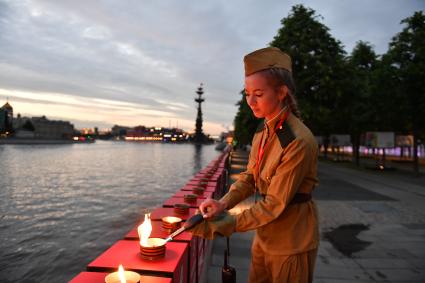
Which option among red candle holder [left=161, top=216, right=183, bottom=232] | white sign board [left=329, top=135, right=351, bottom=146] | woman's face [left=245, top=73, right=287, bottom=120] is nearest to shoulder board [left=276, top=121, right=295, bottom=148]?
woman's face [left=245, top=73, right=287, bottom=120]

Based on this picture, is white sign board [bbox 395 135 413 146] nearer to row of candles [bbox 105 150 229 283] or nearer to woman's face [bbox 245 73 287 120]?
row of candles [bbox 105 150 229 283]

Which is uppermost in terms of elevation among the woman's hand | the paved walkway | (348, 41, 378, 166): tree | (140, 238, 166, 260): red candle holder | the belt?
(348, 41, 378, 166): tree

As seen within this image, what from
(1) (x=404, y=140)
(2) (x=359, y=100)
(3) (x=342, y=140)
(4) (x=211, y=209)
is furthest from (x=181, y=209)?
(1) (x=404, y=140)

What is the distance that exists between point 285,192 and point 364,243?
23.1 ft

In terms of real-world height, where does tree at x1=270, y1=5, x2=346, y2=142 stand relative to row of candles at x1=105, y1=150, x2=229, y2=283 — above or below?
above

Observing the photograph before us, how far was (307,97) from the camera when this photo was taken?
21.6 meters

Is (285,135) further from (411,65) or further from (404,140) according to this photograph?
(404,140)

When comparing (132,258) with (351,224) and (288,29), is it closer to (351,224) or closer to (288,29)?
(351,224)

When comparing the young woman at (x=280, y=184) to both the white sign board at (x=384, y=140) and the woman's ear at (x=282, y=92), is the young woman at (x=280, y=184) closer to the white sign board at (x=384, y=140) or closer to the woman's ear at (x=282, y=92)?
the woman's ear at (x=282, y=92)

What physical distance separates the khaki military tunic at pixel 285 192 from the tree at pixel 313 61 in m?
18.2

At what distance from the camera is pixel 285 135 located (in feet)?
7.36

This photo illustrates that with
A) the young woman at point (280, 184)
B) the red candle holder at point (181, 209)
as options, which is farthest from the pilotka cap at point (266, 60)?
the red candle holder at point (181, 209)

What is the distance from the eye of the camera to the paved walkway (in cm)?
604

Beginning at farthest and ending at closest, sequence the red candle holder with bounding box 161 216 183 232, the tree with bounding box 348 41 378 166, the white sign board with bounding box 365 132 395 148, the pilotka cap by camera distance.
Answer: the white sign board with bounding box 365 132 395 148, the tree with bounding box 348 41 378 166, the red candle holder with bounding box 161 216 183 232, the pilotka cap
